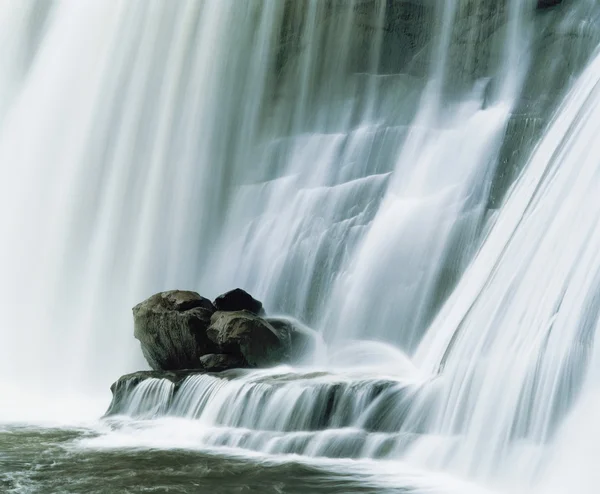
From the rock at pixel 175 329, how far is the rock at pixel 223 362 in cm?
48

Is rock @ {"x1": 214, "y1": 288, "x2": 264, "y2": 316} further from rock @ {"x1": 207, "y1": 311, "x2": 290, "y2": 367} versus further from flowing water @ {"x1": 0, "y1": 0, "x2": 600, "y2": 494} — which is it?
flowing water @ {"x1": 0, "y1": 0, "x2": 600, "y2": 494}

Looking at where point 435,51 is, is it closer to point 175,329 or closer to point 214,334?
point 214,334

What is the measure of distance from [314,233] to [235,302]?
2.81m

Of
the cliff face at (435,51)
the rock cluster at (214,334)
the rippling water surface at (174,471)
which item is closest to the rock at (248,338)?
the rock cluster at (214,334)

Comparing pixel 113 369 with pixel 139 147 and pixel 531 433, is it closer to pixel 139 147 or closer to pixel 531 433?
pixel 139 147

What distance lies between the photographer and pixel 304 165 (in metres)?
19.0


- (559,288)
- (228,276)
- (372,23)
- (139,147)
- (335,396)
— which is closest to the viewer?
(559,288)

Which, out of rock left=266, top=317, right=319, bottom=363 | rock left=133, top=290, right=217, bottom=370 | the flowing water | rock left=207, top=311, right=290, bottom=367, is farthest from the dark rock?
rock left=133, top=290, right=217, bottom=370

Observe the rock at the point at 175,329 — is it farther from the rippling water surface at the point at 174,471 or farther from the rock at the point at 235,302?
the rippling water surface at the point at 174,471

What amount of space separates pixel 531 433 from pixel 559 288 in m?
1.82

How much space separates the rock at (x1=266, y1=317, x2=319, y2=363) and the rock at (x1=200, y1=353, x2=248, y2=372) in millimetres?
1130

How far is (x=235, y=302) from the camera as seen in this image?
1513 cm

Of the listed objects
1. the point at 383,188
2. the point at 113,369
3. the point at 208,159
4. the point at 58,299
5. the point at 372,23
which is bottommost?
the point at 113,369

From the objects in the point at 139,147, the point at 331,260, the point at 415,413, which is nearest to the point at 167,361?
the point at 331,260
